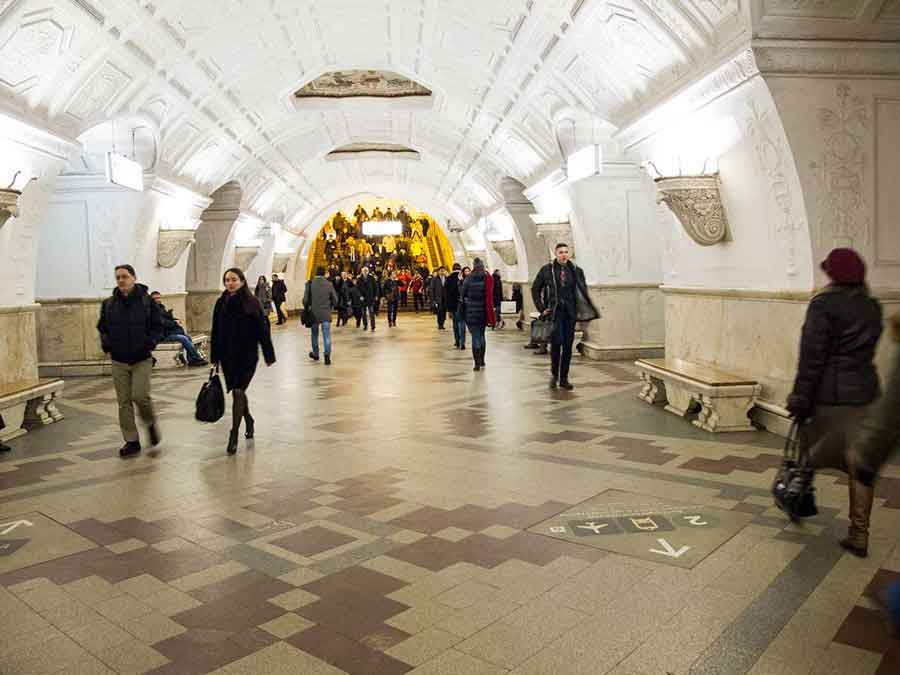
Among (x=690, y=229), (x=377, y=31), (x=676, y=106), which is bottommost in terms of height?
(x=690, y=229)

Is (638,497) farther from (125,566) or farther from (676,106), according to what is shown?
(676,106)

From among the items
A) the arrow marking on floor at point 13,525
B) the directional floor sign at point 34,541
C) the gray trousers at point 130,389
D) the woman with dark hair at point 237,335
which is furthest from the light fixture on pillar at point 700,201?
the arrow marking on floor at point 13,525

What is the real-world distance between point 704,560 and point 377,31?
1030cm

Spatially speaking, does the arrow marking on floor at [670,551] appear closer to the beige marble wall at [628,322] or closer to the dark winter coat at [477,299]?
the dark winter coat at [477,299]

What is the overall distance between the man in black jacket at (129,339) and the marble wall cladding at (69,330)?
6.36 metres

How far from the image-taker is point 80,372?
12.8 m

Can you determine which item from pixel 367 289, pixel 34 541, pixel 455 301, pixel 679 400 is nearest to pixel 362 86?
pixel 455 301

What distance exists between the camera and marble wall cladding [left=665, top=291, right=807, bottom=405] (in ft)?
22.8

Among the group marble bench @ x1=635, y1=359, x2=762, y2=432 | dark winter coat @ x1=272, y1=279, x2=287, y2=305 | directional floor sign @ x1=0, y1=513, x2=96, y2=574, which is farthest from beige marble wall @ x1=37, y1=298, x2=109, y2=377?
dark winter coat @ x1=272, y1=279, x2=287, y2=305

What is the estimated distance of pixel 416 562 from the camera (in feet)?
13.6

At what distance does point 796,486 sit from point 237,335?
4.52 m

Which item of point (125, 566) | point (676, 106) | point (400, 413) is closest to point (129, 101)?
point (400, 413)

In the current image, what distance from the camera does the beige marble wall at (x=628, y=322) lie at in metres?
13.0

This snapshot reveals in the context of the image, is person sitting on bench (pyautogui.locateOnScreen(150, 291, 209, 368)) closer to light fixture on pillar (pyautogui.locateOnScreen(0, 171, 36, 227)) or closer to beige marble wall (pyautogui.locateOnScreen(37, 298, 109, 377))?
beige marble wall (pyautogui.locateOnScreen(37, 298, 109, 377))
